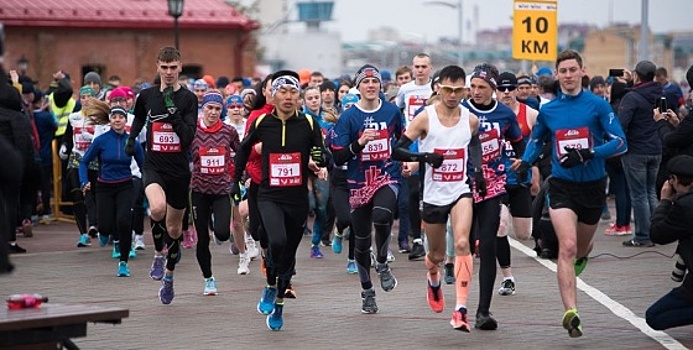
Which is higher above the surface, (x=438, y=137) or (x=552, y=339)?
(x=438, y=137)

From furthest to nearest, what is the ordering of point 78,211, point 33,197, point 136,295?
point 33,197 < point 78,211 < point 136,295

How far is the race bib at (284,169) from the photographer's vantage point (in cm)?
1258

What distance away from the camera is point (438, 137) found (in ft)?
39.8

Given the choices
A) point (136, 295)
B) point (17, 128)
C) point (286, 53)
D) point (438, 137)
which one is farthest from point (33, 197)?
point (286, 53)

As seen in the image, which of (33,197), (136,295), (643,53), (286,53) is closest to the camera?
(136,295)

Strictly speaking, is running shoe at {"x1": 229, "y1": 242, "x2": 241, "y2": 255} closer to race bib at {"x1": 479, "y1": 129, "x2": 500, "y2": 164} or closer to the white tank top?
race bib at {"x1": 479, "y1": 129, "x2": 500, "y2": 164}

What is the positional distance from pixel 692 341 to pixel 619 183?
366 inches

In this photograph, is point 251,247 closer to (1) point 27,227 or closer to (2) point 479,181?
(1) point 27,227

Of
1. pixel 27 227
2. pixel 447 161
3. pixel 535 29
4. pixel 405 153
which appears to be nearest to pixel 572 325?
pixel 447 161

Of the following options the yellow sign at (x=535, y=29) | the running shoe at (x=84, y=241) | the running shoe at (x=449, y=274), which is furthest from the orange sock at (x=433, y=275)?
the yellow sign at (x=535, y=29)

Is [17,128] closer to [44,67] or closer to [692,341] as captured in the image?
[692,341]

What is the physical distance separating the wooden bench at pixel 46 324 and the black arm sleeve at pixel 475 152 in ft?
12.0

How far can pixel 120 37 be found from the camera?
52125mm

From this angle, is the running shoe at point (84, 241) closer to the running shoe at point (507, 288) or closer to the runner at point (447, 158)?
the running shoe at point (507, 288)
